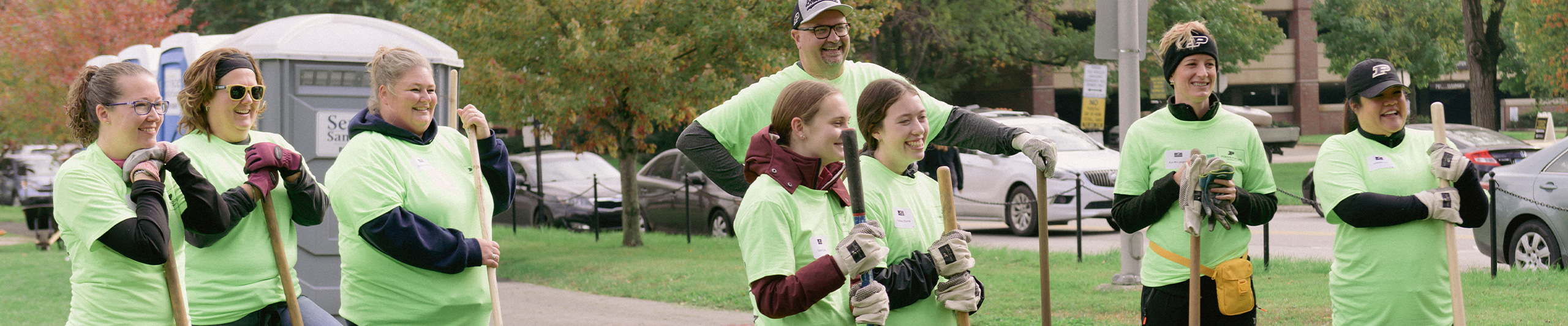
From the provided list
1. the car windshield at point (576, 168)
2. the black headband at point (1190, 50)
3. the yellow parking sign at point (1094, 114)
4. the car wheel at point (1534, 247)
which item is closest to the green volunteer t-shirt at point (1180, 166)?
the black headband at point (1190, 50)

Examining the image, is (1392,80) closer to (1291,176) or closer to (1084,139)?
(1084,139)

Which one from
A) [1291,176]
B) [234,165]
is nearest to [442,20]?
[234,165]

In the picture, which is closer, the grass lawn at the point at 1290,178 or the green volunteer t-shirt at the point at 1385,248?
the green volunteer t-shirt at the point at 1385,248

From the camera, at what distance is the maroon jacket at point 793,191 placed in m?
2.94

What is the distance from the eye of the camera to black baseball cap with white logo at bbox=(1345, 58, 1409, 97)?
14.7 feet

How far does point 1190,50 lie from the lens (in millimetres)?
4590

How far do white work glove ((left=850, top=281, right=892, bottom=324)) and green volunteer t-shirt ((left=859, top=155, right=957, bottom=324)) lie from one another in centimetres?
37

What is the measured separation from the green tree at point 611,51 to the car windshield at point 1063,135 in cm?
388

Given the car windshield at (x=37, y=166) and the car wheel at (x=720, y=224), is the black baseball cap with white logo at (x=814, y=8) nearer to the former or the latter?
the car wheel at (x=720, y=224)

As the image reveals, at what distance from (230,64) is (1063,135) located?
13020 mm

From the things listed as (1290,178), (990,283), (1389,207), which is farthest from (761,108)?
(1290,178)

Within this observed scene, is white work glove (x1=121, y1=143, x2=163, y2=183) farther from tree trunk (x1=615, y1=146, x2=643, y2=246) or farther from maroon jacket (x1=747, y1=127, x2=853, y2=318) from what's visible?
tree trunk (x1=615, y1=146, x2=643, y2=246)

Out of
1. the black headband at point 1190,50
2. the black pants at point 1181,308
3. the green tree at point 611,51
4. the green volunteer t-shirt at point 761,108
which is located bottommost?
the black pants at point 1181,308

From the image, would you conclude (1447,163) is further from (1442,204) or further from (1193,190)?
(1193,190)
